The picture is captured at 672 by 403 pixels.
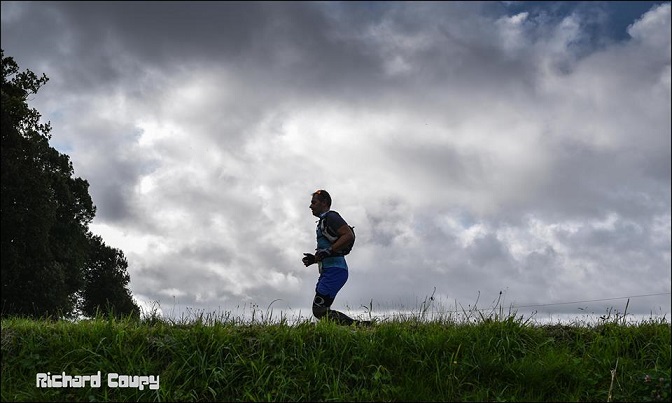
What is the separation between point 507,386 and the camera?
7871mm

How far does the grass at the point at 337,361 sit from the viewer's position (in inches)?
305

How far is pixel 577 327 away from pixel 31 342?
797 centimetres

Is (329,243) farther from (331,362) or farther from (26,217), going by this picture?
(26,217)

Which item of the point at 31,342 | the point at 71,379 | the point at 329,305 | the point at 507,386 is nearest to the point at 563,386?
the point at 507,386

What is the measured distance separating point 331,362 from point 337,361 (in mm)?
80

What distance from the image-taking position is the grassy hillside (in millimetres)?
7742

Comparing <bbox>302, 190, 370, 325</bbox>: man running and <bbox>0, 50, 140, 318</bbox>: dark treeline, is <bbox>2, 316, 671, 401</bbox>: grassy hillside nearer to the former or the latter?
<bbox>302, 190, 370, 325</bbox>: man running

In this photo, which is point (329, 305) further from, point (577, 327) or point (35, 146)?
point (35, 146)

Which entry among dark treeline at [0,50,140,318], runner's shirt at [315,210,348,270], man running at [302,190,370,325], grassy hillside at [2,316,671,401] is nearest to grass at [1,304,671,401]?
grassy hillside at [2,316,671,401]

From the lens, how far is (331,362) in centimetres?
823

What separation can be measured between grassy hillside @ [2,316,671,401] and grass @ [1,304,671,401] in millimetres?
15

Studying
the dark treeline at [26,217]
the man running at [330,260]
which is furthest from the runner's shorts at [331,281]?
the dark treeline at [26,217]

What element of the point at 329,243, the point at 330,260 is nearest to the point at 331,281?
the point at 330,260

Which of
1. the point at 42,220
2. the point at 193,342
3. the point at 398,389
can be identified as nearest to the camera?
the point at 398,389
